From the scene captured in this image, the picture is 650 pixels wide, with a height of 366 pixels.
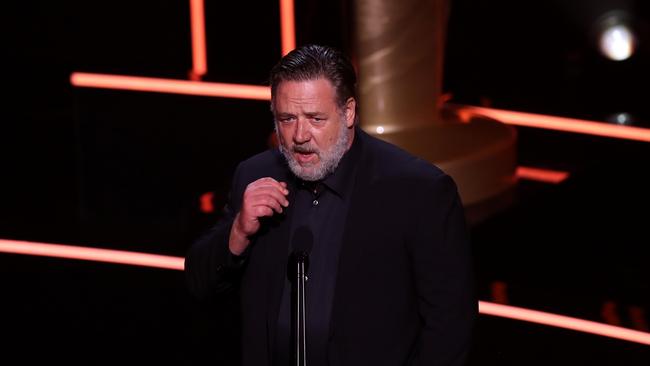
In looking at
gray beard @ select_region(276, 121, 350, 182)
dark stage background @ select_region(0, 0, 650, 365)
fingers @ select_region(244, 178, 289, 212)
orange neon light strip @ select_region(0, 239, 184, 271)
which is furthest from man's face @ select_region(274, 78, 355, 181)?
orange neon light strip @ select_region(0, 239, 184, 271)

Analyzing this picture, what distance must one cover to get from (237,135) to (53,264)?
1331mm

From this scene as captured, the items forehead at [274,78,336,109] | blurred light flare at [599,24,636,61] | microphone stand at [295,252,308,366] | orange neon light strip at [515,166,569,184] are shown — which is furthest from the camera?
blurred light flare at [599,24,636,61]

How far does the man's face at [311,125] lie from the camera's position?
204 cm

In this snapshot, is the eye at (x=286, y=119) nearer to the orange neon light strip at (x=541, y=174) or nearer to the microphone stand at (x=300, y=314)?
the microphone stand at (x=300, y=314)

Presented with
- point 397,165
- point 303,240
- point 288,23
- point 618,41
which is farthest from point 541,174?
point 303,240

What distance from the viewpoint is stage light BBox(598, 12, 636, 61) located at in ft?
18.2

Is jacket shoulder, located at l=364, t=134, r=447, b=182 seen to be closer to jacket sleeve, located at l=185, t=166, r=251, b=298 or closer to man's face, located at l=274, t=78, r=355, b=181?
man's face, located at l=274, t=78, r=355, b=181

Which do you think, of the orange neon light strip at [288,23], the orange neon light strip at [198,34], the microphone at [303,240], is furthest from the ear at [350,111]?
the orange neon light strip at [198,34]

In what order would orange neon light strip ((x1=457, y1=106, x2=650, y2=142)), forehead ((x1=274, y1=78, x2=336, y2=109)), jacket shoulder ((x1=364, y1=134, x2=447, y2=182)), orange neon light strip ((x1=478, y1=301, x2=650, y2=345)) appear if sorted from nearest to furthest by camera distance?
forehead ((x1=274, y1=78, x2=336, y2=109))
jacket shoulder ((x1=364, y1=134, x2=447, y2=182))
orange neon light strip ((x1=478, y1=301, x2=650, y2=345))
orange neon light strip ((x1=457, y1=106, x2=650, y2=142))

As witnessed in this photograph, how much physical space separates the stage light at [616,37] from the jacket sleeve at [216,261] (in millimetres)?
3761

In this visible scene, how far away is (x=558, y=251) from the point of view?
3.57 m

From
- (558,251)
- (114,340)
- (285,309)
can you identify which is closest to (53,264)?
(114,340)

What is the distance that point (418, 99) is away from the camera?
4.33m

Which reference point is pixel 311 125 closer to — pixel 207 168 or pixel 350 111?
pixel 350 111
